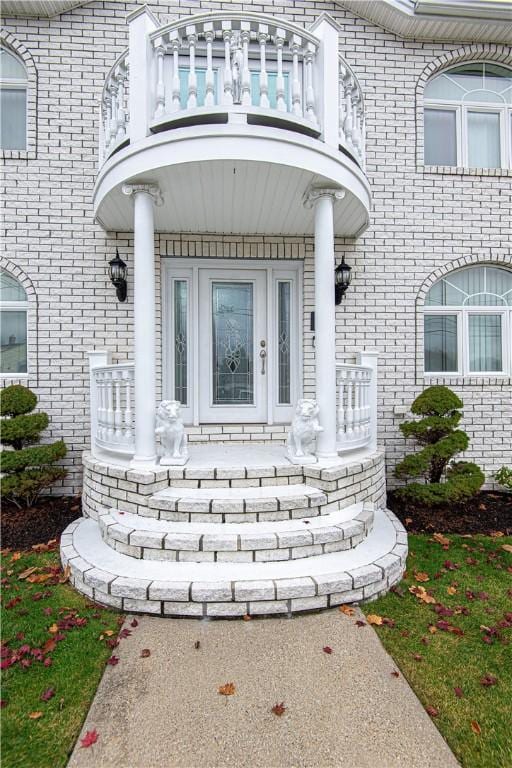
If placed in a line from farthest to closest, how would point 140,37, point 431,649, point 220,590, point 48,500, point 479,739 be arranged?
point 48,500 < point 140,37 < point 220,590 < point 431,649 < point 479,739

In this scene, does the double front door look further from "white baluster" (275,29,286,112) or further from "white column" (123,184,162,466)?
"white baluster" (275,29,286,112)

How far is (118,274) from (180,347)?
110 centimetres

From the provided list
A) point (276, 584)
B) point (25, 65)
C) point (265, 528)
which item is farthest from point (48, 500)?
point (25, 65)

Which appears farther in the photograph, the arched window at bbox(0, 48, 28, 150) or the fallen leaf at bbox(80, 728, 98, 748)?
the arched window at bbox(0, 48, 28, 150)

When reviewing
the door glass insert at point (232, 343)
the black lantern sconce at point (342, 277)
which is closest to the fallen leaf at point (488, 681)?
the door glass insert at point (232, 343)

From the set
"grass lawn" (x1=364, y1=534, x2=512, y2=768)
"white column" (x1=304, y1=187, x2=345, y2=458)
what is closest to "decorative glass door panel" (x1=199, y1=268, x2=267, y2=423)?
"white column" (x1=304, y1=187, x2=345, y2=458)

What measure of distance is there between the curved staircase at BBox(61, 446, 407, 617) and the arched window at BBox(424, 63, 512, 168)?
4.51 meters

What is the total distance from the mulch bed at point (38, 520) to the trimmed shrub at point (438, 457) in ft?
12.0

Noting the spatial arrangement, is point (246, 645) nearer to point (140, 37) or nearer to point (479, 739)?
point (479, 739)

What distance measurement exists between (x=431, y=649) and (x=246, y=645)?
3.54 ft

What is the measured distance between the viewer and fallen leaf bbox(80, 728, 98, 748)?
1673 mm

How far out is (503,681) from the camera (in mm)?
2033

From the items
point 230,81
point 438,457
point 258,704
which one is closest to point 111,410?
point 258,704

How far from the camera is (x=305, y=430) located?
11.3 feet
